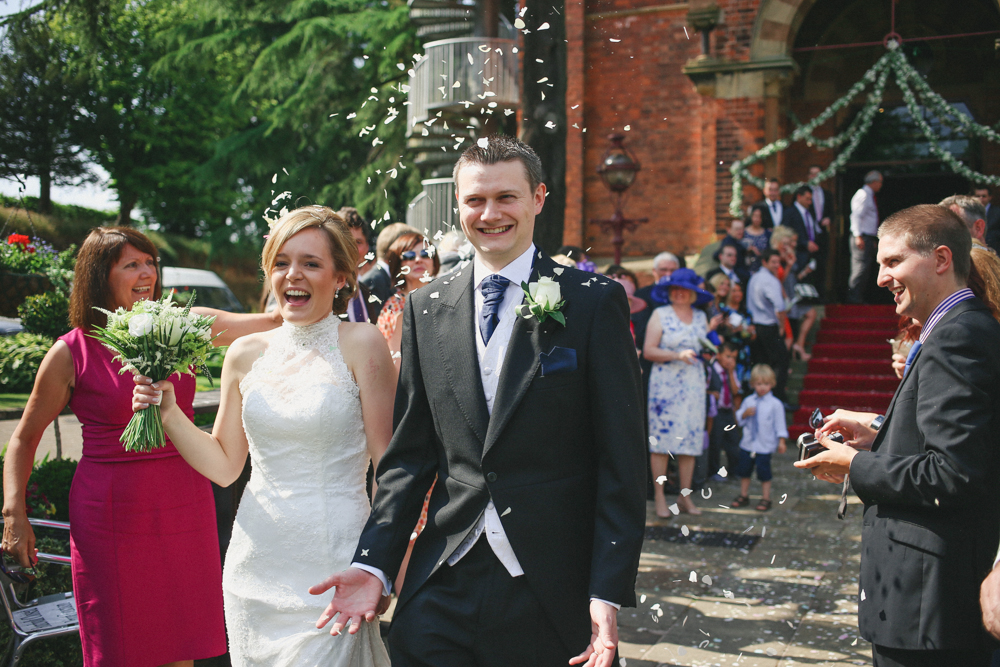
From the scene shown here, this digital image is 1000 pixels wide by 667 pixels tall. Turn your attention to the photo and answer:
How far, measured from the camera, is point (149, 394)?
9.73 feet

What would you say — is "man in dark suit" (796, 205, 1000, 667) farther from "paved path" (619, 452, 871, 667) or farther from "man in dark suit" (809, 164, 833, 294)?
"man in dark suit" (809, 164, 833, 294)

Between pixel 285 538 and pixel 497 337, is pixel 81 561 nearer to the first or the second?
pixel 285 538

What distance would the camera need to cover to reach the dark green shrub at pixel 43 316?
19.2 ft

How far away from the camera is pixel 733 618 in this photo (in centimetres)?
510

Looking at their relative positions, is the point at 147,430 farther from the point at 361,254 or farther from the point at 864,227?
the point at 864,227

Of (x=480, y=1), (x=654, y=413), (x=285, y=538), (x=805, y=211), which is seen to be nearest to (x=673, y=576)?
(x=654, y=413)

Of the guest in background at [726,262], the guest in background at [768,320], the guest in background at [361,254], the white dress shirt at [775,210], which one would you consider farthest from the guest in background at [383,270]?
the white dress shirt at [775,210]

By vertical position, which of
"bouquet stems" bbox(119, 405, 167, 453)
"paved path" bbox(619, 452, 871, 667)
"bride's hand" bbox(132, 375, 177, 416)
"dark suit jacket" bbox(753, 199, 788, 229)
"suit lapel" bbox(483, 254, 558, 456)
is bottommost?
"paved path" bbox(619, 452, 871, 667)

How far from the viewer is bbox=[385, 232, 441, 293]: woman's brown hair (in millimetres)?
5363

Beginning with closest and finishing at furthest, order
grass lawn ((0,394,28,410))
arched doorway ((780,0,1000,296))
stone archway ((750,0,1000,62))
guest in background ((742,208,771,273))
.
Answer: grass lawn ((0,394,28,410)) < guest in background ((742,208,771,273)) < stone archway ((750,0,1000,62)) < arched doorway ((780,0,1000,296))

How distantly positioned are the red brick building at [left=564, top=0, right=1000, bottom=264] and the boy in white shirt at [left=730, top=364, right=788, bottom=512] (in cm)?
679

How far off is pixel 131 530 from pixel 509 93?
12638mm

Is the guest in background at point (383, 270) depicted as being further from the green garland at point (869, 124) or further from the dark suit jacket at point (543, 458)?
the green garland at point (869, 124)

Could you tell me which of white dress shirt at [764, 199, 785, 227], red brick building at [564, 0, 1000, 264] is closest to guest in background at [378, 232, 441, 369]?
white dress shirt at [764, 199, 785, 227]
